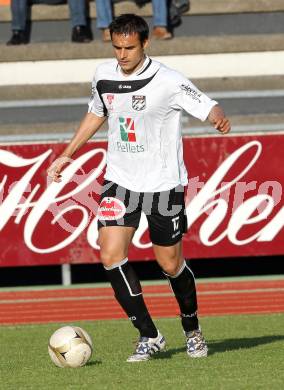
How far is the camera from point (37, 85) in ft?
48.1

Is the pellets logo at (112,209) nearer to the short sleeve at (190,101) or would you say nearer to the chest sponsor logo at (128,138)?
the chest sponsor logo at (128,138)

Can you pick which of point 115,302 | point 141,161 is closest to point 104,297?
point 115,302

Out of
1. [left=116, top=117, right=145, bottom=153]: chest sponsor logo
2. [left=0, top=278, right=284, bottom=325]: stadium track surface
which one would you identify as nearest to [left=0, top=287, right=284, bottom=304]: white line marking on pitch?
[left=0, top=278, right=284, bottom=325]: stadium track surface

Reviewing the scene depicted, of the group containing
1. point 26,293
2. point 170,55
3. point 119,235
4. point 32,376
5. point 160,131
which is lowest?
point 26,293

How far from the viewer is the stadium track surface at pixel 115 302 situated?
33.5 feet

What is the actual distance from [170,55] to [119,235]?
330 inches

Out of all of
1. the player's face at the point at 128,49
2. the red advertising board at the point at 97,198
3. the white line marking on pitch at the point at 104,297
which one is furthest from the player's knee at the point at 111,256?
the red advertising board at the point at 97,198

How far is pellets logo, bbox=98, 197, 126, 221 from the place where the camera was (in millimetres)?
6664

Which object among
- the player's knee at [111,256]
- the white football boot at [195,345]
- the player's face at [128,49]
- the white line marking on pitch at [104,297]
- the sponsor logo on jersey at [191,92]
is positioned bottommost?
the white line marking on pitch at [104,297]

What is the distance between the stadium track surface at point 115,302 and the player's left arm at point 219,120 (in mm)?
3924

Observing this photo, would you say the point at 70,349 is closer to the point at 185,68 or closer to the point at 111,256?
the point at 111,256

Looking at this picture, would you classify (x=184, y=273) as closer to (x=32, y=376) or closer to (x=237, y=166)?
(x=32, y=376)

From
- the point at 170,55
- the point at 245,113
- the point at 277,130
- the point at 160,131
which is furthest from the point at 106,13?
the point at 160,131

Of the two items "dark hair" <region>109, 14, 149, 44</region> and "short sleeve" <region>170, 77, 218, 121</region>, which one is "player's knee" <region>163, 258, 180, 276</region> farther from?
"dark hair" <region>109, 14, 149, 44</region>
